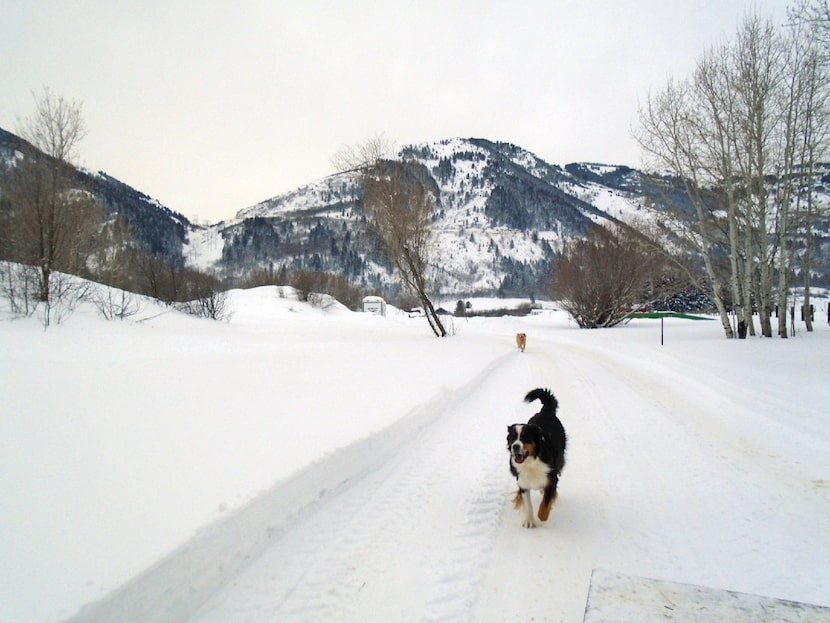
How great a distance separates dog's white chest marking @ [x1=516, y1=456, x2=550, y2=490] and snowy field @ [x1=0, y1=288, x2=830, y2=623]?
0.41 m

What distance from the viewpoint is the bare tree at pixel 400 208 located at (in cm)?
2100

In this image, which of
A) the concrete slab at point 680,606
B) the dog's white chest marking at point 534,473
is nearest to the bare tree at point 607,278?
the dog's white chest marking at point 534,473

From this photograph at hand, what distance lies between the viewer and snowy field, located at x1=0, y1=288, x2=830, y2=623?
2609 mm

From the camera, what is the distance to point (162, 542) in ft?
8.94

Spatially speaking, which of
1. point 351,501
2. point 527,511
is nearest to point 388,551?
point 351,501

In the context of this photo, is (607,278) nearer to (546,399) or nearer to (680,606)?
(546,399)

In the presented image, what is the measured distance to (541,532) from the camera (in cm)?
358

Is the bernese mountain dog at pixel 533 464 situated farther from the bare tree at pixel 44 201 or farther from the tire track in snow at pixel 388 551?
the bare tree at pixel 44 201

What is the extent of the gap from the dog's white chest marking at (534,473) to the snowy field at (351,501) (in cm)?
41

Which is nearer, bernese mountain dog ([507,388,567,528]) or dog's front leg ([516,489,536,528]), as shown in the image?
bernese mountain dog ([507,388,567,528])

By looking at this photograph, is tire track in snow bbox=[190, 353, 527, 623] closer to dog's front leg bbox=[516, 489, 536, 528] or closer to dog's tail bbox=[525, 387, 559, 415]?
dog's front leg bbox=[516, 489, 536, 528]

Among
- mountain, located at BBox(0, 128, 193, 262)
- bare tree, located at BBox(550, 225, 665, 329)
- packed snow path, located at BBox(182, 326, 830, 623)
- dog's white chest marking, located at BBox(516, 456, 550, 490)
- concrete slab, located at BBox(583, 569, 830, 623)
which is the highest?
mountain, located at BBox(0, 128, 193, 262)

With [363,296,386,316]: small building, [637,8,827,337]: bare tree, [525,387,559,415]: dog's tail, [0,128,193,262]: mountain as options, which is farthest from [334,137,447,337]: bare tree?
[0,128,193,262]: mountain

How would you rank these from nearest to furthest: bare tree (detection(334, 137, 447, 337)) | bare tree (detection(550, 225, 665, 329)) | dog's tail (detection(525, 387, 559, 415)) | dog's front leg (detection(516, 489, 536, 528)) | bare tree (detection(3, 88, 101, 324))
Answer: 1. dog's front leg (detection(516, 489, 536, 528))
2. dog's tail (detection(525, 387, 559, 415))
3. bare tree (detection(3, 88, 101, 324))
4. bare tree (detection(334, 137, 447, 337))
5. bare tree (detection(550, 225, 665, 329))
